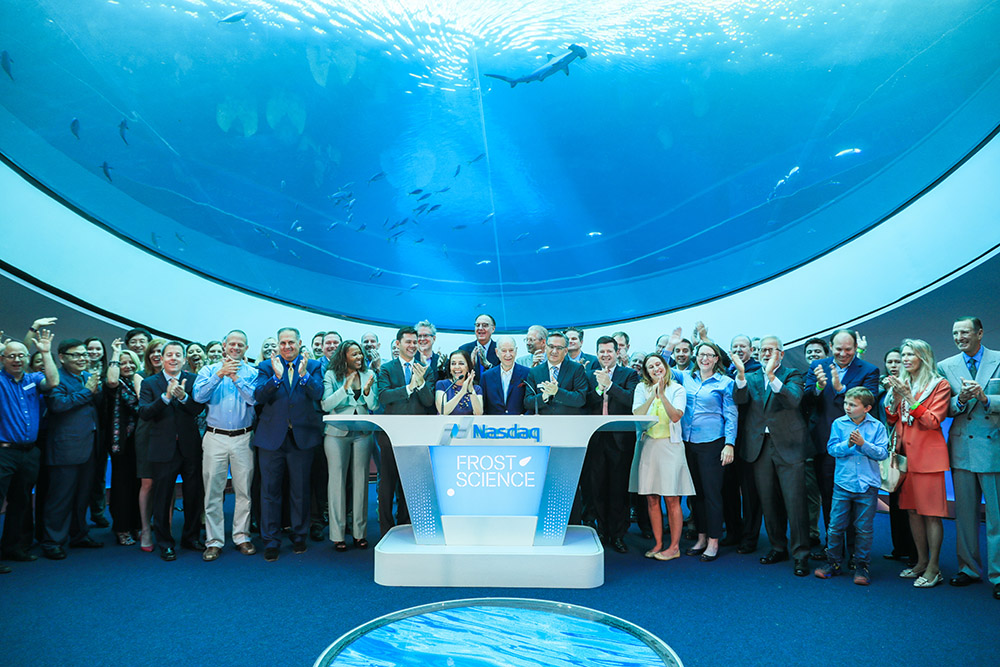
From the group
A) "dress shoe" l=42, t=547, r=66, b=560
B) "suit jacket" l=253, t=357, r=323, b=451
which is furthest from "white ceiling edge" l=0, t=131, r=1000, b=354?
"suit jacket" l=253, t=357, r=323, b=451

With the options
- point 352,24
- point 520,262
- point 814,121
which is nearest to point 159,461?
point 352,24

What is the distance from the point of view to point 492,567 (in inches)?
126

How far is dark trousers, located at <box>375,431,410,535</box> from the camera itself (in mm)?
4160

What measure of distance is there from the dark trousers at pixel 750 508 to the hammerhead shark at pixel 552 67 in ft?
21.8

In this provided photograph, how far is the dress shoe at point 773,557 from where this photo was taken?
376cm

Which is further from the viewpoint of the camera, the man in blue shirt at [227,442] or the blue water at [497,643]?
the man in blue shirt at [227,442]

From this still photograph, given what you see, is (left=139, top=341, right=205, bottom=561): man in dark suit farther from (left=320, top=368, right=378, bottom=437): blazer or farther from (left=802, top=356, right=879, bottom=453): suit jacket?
(left=802, top=356, right=879, bottom=453): suit jacket

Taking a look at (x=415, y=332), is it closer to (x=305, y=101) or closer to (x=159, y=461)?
(x=159, y=461)

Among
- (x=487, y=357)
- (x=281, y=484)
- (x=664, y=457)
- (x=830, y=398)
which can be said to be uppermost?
(x=487, y=357)

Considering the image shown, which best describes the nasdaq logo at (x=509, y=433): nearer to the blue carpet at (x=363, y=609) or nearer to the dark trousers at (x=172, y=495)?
the blue carpet at (x=363, y=609)

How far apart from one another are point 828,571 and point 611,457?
1487 mm

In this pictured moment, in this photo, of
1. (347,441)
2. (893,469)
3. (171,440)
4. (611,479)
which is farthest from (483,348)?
(893,469)

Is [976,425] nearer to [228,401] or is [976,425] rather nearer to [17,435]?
[228,401]

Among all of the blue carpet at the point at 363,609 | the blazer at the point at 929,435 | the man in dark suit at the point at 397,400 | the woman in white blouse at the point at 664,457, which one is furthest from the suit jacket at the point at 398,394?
the blazer at the point at 929,435
